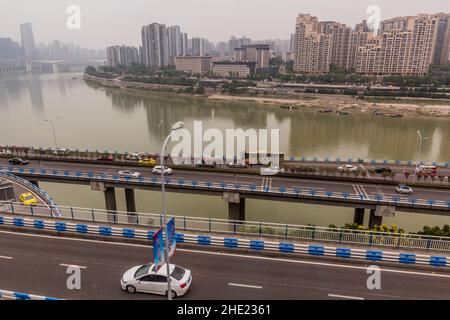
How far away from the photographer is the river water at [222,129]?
35.2 meters

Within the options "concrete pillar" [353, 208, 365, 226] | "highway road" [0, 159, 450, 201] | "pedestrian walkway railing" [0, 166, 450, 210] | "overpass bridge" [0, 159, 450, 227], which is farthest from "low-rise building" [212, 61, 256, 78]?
"concrete pillar" [353, 208, 365, 226]

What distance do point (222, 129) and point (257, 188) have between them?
47824 millimetres

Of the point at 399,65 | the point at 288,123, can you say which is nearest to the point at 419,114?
the point at 288,123

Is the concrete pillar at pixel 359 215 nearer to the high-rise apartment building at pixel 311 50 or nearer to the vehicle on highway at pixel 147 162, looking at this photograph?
the vehicle on highway at pixel 147 162

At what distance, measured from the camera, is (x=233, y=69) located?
188 m

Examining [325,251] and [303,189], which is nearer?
[325,251]

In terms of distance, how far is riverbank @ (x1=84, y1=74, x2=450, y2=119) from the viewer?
99.4m

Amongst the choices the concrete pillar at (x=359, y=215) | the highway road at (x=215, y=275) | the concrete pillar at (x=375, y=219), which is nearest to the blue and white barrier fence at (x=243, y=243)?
the highway road at (x=215, y=275)

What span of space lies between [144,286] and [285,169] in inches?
920

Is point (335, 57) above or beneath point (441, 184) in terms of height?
above

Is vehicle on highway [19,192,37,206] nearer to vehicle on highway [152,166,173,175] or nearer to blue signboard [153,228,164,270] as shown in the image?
vehicle on highway [152,166,173,175]

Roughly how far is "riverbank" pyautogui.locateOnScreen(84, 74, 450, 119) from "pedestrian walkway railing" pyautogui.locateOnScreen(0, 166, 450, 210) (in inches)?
3004

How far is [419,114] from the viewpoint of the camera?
318 feet
